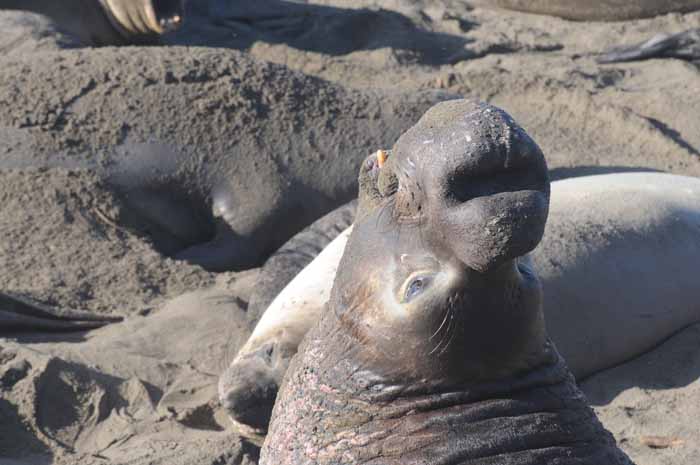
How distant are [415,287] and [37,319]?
2.66 meters

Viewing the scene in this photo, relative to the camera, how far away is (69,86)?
5.43 meters

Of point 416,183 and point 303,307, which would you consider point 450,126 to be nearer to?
point 416,183

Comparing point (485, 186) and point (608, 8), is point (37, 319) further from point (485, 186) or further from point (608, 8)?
point (608, 8)

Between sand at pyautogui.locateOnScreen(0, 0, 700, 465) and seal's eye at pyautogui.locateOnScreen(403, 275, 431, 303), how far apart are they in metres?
1.64

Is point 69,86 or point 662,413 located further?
point 69,86

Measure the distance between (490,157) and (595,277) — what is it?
7.36 ft

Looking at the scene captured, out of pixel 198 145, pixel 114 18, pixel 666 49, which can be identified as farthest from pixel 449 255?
pixel 114 18

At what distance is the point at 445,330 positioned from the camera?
5.99ft

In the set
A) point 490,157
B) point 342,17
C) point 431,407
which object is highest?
point 342,17

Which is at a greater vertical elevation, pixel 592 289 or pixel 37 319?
pixel 37 319

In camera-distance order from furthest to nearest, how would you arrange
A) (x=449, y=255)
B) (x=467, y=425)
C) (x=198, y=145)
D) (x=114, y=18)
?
(x=114, y=18) → (x=198, y=145) → (x=467, y=425) → (x=449, y=255)

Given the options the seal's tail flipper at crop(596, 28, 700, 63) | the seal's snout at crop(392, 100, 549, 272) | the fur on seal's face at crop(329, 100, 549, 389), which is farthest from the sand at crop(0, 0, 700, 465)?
the seal's snout at crop(392, 100, 549, 272)

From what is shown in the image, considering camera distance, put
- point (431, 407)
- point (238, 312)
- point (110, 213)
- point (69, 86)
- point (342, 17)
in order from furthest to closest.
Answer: point (342, 17)
point (69, 86)
point (110, 213)
point (238, 312)
point (431, 407)

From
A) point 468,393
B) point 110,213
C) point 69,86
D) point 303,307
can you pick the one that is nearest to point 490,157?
point 468,393
